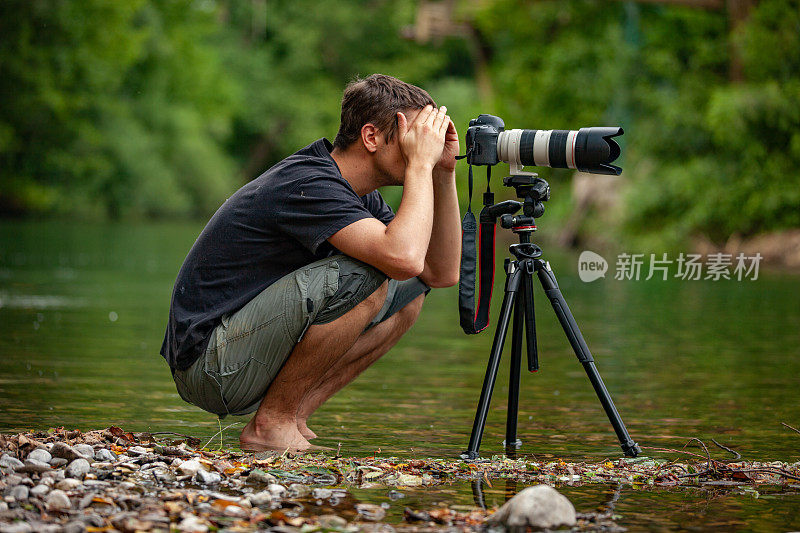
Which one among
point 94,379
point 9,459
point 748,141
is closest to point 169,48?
point 748,141

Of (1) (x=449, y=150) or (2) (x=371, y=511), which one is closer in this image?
(2) (x=371, y=511)

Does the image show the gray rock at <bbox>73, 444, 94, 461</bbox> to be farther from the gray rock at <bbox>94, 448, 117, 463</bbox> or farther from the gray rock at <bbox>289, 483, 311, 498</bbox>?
the gray rock at <bbox>289, 483, 311, 498</bbox>

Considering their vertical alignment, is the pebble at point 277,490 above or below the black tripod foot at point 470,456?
below

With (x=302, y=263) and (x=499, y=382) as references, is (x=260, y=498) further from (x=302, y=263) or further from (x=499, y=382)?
(x=499, y=382)

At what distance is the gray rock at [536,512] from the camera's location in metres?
2.67

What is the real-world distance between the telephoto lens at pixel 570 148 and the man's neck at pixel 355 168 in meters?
0.48

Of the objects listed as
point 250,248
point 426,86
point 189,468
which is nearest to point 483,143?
point 250,248

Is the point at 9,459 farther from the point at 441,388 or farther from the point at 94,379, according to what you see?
the point at 441,388

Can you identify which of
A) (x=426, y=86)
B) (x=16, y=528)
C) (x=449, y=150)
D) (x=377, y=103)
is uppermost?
(x=426, y=86)

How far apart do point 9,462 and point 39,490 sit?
287 mm

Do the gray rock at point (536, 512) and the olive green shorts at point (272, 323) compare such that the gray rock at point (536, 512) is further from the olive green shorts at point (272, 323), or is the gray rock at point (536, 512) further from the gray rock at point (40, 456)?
the gray rock at point (40, 456)

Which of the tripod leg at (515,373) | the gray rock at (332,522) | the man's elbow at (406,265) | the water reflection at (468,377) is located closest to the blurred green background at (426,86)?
the water reflection at (468,377)

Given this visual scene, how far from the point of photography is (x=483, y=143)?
363 cm

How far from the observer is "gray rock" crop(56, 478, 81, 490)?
285cm
